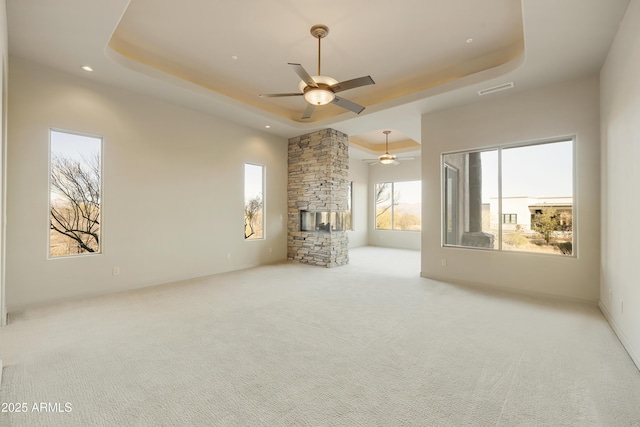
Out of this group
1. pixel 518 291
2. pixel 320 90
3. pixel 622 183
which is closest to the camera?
pixel 622 183

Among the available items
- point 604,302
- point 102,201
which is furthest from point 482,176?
point 102,201

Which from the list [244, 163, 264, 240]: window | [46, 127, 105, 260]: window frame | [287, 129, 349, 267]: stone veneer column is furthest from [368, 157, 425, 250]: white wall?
[46, 127, 105, 260]: window frame

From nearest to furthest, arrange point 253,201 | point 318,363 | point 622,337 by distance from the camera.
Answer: point 318,363 → point 622,337 → point 253,201

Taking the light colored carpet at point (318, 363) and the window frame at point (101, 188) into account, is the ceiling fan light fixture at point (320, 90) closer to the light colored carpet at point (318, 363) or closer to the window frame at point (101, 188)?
the light colored carpet at point (318, 363)

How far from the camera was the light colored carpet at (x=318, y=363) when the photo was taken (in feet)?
5.96

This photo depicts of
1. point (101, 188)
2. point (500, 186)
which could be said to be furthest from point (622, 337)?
point (101, 188)

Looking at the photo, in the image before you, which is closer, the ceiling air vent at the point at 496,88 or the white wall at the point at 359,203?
the ceiling air vent at the point at 496,88

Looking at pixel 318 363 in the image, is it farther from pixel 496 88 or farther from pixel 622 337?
pixel 496 88

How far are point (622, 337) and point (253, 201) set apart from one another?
20.1ft

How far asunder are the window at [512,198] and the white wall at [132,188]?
13.5ft

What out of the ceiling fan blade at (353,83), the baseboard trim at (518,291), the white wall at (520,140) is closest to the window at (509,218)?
the white wall at (520,140)

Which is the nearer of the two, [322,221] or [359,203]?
[322,221]

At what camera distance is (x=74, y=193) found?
421 centimetres

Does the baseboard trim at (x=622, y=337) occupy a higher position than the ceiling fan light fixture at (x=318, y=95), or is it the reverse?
the ceiling fan light fixture at (x=318, y=95)
